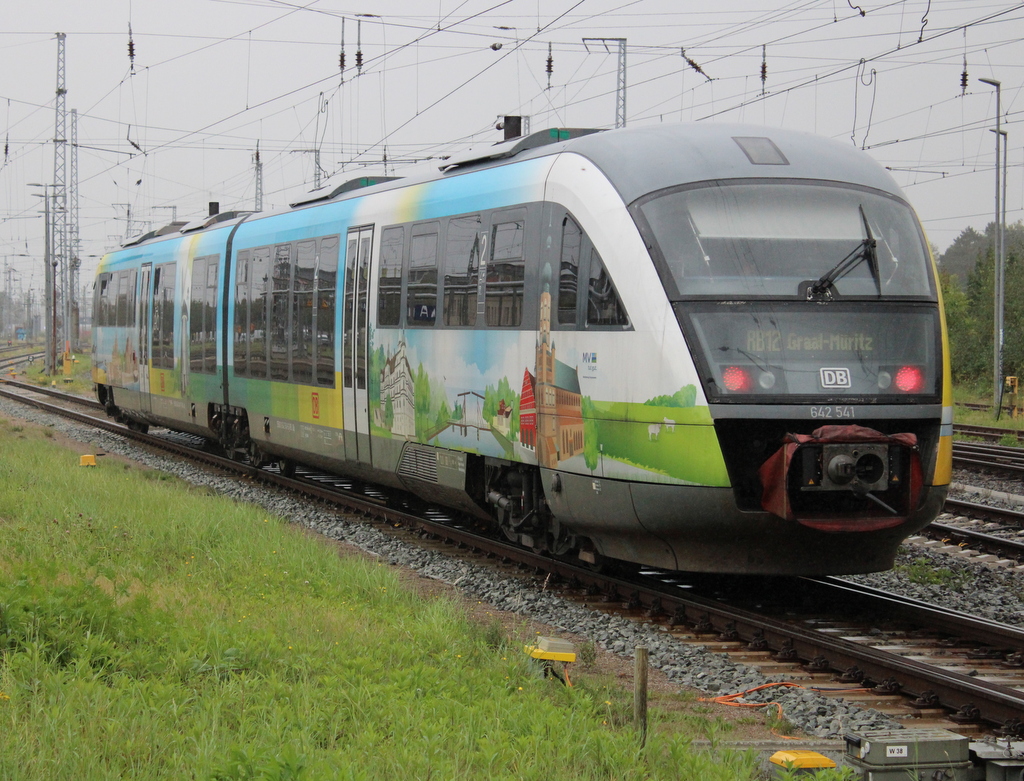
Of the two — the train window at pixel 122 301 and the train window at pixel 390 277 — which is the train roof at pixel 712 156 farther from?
the train window at pixel 122 301

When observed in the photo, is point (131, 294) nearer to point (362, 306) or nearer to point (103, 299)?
point (103, 299)

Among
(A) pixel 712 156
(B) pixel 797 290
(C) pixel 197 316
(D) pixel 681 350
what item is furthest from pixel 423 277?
(C) pixel 197 316

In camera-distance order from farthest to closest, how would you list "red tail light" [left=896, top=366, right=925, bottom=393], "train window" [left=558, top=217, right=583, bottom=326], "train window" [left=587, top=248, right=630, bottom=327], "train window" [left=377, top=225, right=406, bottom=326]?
"train window" [left=377, top=225, right=406, bottom=326] < "train window" [left=558, top=217, right=583, bottom=326] < "train window" [left=587, top=248, right=630, bottom=327] < "red tail light" [left=896, top=366, right=925, bottom=393]

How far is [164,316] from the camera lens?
1956 centimetres

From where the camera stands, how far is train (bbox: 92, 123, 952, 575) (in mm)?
7508

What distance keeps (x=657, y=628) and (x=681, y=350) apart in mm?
1954

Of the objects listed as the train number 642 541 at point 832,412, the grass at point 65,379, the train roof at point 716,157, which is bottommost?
the grass at point 65,379

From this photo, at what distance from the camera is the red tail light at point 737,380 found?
7441 millimetres

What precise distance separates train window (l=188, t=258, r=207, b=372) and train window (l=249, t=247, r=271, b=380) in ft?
7.30

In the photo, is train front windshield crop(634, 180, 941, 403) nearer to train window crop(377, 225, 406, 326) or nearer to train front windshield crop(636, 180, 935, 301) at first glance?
train front windshield crop(636, 180, 935, 301)

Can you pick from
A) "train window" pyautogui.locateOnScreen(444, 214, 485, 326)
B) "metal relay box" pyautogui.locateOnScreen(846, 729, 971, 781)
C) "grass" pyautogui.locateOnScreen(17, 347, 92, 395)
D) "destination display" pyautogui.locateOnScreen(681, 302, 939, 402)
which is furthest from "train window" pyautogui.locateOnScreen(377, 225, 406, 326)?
"grass" pyautogui.locateOnScreen(17, 347, 92, 395)

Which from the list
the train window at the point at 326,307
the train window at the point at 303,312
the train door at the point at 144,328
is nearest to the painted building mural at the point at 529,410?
the train window at the point at 326,307

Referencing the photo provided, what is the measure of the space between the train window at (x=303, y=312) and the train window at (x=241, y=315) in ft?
6.32

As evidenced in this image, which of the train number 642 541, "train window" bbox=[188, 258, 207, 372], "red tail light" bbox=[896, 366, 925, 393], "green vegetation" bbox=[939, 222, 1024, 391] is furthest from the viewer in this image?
"green vegetation" bbox=[939, 222, 1024, 391]
